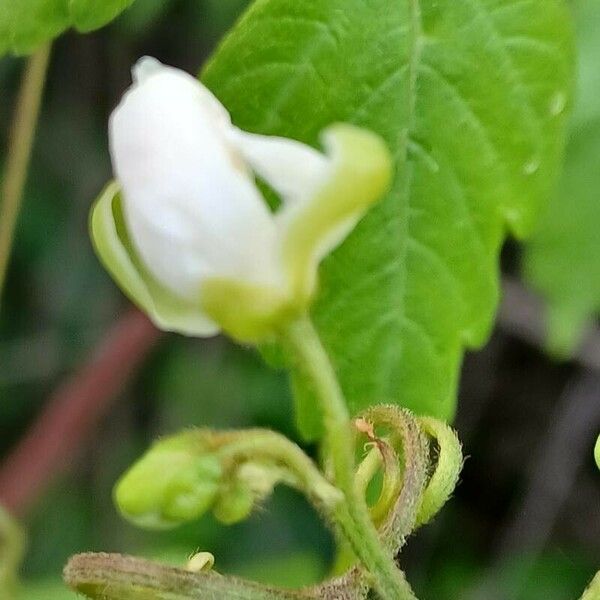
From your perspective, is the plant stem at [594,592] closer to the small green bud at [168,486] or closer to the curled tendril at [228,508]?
the curled tendril at [228,508]

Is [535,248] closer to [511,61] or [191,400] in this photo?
[511,61]

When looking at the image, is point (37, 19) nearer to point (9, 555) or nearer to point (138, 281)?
point (138, 281)

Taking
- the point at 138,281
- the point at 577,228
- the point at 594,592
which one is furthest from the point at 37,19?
the point at 577,228

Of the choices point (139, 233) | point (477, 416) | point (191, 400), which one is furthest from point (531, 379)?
point (139, 233)

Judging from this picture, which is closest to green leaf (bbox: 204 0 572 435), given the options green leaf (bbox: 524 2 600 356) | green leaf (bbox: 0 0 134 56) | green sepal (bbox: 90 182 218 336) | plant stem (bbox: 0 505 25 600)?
green leaf (bbox: 0 0 134 56)

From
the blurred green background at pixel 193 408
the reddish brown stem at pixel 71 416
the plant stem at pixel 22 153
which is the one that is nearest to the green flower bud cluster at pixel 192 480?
the plant stem at pixel 22 153

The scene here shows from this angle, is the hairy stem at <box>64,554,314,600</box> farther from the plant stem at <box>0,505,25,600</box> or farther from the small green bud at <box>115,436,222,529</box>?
the plant stem at <box>0,505,25,600</box>
